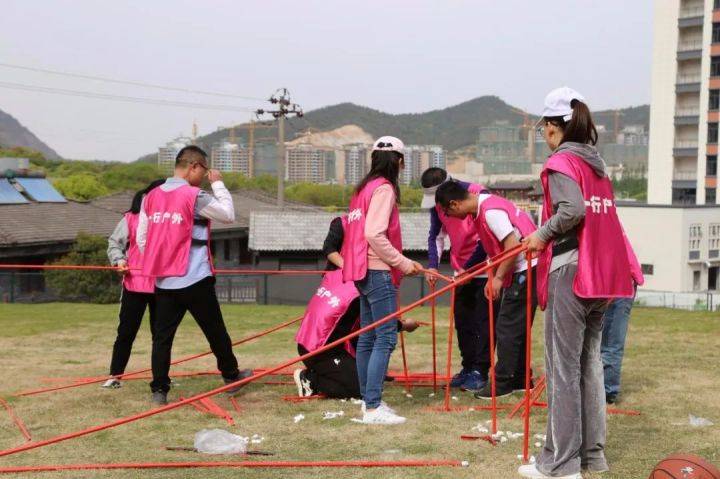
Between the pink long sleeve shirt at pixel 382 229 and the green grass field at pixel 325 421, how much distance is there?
1.03 metres

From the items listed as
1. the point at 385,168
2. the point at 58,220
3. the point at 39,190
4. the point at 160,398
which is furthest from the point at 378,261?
the point at 39,190

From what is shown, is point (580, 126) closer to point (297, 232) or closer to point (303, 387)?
point (303, 387)

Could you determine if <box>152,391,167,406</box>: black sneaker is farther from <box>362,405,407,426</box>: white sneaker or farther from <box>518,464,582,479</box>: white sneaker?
<box>518,464,582,479</box>: white sneaker

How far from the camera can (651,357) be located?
824cm

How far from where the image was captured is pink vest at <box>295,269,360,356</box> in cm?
639

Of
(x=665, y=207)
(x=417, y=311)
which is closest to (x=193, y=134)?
(x=665, y=207)

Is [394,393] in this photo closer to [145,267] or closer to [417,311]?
[145,267]

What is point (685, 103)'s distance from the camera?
64.1m

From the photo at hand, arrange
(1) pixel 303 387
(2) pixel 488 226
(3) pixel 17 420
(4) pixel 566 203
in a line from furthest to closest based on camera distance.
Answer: (1) pixel 303 387
(2) pixel 488 226
(3) pixel 17 420
(4) pixel 566 203

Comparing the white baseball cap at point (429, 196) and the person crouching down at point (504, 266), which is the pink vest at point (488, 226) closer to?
the person crouching down at point (504, 266)

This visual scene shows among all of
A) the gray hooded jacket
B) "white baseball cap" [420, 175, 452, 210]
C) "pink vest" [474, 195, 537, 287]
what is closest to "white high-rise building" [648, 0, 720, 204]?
"white baseball cap" [420, 175, 452, 210]

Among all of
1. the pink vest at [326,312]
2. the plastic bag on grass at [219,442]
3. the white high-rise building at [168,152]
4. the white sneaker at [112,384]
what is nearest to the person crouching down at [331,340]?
the pink vest at [326,312]

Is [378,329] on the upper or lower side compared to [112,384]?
upper

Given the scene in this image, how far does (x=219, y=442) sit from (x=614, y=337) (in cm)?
276
